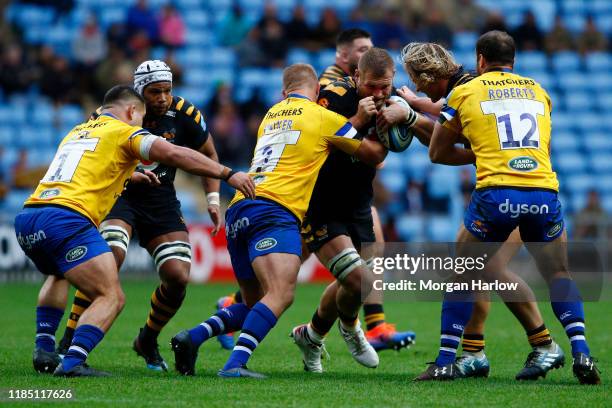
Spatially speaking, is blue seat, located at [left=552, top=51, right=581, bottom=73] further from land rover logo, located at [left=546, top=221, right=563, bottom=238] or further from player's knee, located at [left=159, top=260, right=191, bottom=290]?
land rover logo, located at [left=546, top=221, right=563, bottom=238]

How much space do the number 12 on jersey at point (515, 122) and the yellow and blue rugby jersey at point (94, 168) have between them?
235cm

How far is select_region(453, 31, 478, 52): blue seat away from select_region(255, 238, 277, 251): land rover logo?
1709 centimetres

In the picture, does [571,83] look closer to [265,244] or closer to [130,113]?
[130,113]

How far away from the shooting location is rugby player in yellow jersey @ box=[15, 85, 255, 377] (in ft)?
24.1

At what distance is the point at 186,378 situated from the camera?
748 cm

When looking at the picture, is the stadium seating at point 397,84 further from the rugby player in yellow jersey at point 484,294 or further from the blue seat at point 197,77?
the rugby player in yellow jersey at point 484,294

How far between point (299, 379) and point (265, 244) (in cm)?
100

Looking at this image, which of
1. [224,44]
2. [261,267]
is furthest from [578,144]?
[261,267]

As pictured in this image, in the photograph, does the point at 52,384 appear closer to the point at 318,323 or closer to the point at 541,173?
the point at 318,323

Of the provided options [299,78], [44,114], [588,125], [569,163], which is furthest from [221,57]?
[299,78]

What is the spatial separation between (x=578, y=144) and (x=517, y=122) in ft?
52.8

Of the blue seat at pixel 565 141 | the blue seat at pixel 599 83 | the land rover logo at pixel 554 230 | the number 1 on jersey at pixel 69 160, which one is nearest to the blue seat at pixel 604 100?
the blue seat at pixel 599 83

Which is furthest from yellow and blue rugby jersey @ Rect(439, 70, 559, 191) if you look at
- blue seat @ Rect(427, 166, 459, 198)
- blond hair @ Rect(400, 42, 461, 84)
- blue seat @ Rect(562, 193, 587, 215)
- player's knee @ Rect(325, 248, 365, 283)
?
blue seat @ Rect(562, 193, 587, 215)

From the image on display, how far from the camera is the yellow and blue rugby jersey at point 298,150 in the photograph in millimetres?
7695
